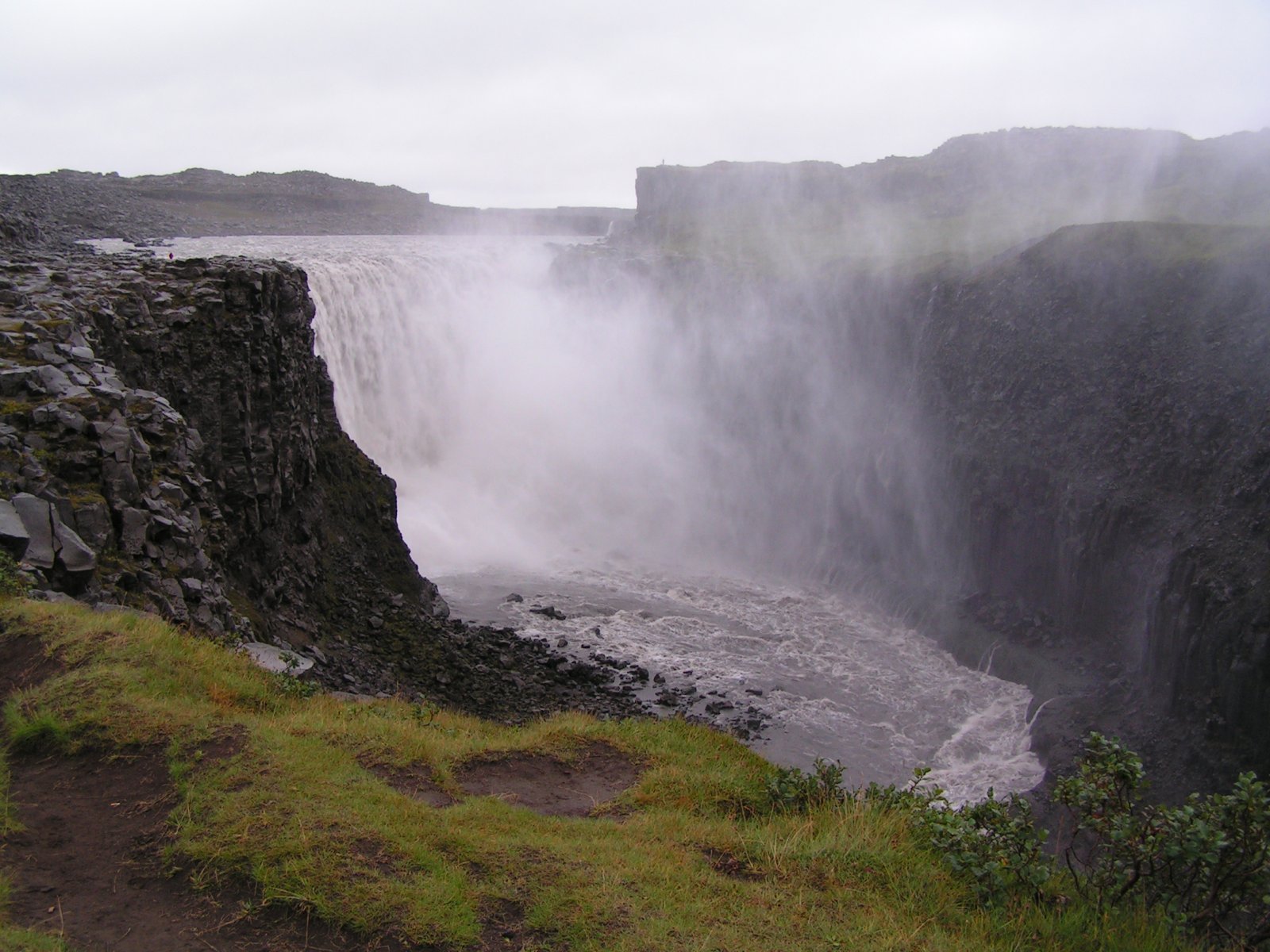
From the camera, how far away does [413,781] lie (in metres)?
8.35

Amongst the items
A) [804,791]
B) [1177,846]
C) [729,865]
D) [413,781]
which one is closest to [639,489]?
[804,791]

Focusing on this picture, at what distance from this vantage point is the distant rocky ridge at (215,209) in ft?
162

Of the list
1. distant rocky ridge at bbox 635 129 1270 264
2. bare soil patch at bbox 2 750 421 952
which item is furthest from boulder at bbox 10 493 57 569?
distant rocky ridge at bbox 635 129 1270 264

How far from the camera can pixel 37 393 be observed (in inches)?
511

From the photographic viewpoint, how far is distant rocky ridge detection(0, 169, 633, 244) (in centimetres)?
4938

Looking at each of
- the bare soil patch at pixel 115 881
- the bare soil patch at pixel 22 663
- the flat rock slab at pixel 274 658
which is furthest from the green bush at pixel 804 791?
the bare soil patch at pixel 22 663

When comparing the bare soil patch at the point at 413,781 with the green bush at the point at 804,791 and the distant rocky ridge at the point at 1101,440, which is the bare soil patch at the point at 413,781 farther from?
the distant rocky ridge at the point at 1101,440

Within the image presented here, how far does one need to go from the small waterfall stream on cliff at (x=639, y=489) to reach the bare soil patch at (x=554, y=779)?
12053 millimetres

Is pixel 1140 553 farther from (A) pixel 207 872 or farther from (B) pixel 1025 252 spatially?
(A) pixel 207 872

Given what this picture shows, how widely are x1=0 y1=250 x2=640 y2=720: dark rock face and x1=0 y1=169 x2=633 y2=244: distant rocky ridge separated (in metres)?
15.0

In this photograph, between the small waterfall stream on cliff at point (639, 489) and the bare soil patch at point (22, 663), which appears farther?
the small waterfall stream on cliff at point (639, 489)

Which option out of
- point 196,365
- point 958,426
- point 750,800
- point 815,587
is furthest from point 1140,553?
point 196,365

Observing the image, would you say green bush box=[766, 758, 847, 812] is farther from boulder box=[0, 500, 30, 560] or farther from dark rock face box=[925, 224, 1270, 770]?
Answer: dark rock face box=[925, 224, 1270, 770]

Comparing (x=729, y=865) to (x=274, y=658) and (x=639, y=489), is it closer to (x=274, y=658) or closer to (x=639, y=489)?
(x=274, y=658)
